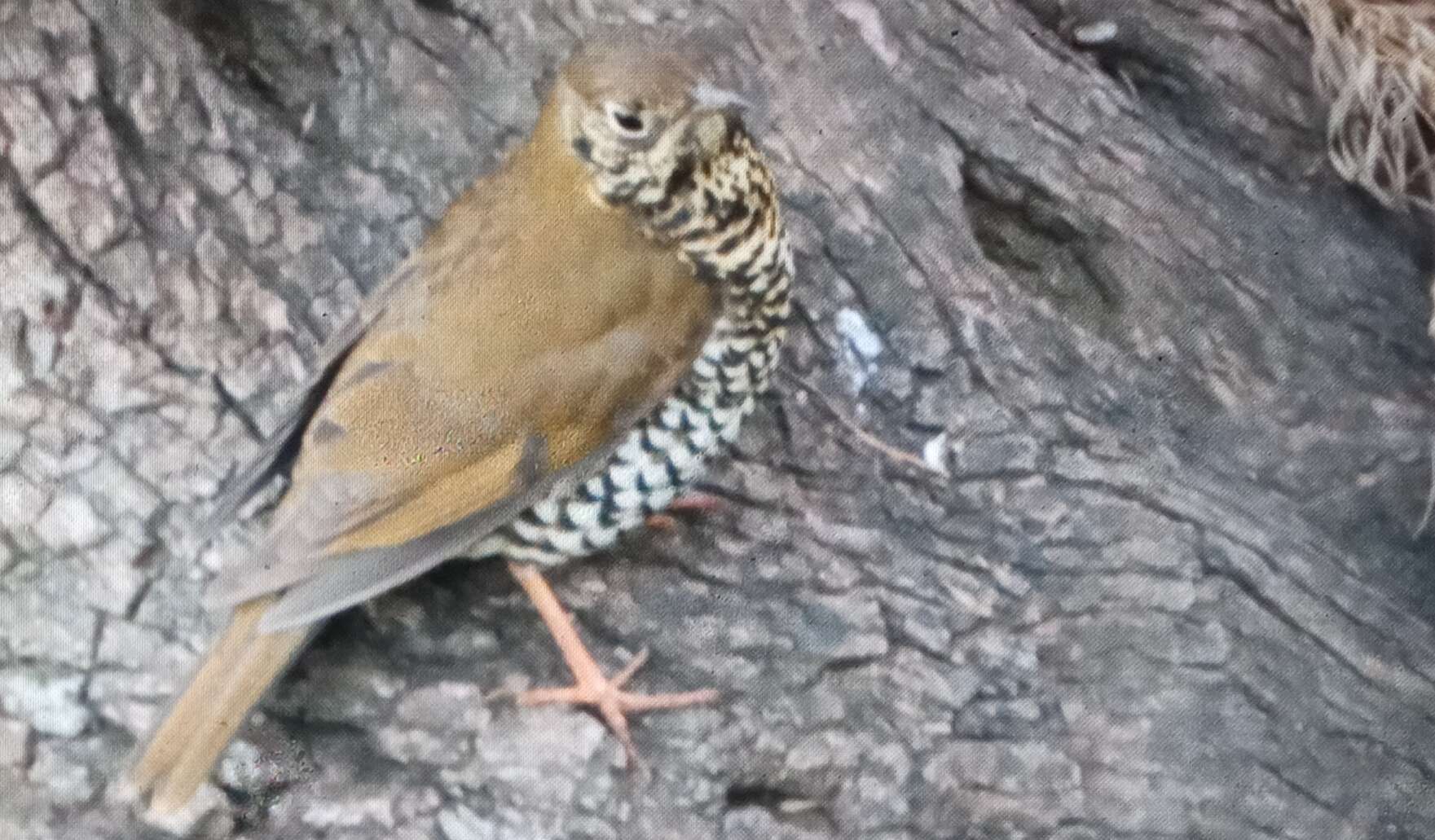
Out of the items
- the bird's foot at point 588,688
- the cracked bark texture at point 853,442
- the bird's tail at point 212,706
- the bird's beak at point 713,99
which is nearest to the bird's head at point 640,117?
the bird's beak at point 713,99

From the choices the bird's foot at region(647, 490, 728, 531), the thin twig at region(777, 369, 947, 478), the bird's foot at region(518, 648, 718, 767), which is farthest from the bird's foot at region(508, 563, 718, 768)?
the thin twig at region(777, 369, 947, 478)

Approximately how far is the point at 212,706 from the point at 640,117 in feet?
2.70

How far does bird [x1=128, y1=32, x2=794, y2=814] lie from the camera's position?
1.40 m

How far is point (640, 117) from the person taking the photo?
4.55ft

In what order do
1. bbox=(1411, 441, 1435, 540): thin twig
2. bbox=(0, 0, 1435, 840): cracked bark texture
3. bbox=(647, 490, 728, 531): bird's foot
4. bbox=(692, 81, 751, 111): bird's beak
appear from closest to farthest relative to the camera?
1. bbox=(692, 81, 751, 111): bird's beak
2. bbox=(0, 0, 1435, 840): cracked bark texture
3. bbox=(647, 490, 728, 531): bird's foot
4. bbox=(1411, 441, 1435, 540): thin twig

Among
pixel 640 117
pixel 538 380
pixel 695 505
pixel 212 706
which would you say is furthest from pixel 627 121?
pixel 212 706

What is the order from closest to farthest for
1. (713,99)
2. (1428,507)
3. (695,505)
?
1. (713,99)
2. (695,505)
3. (1428,507)

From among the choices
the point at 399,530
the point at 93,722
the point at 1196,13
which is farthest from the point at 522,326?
the point at 1196,13

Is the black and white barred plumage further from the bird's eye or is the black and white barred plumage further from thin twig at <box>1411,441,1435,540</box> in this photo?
thin twig at <box>1411,441,1435,540</box>

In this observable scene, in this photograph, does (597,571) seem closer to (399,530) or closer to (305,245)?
(399,530)

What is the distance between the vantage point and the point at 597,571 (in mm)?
1673

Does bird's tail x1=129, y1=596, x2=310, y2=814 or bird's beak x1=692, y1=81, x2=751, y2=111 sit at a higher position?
bird's beak x1=692, y1=81, x2=751, y2=111

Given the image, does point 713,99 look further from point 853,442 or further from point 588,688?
point 588,688

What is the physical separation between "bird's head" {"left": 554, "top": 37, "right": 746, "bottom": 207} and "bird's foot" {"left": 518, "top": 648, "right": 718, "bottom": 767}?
1.97 feet
